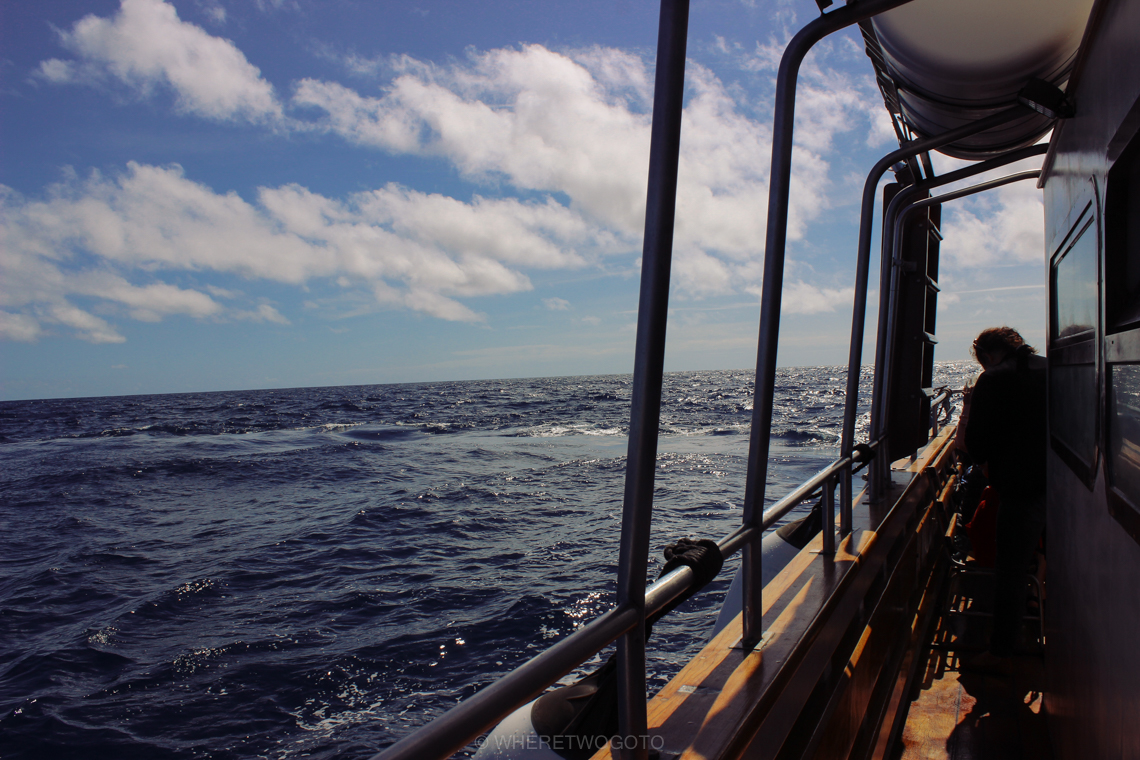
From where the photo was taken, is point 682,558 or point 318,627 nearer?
point 682,558

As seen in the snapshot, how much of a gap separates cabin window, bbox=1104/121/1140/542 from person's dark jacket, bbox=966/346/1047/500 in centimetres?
154

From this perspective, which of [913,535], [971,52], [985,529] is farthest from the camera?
[913,535]

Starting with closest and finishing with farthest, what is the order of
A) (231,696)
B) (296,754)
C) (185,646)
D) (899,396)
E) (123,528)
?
(899,396)
(296,754)
(231,696)
(185,646)
(123,528)

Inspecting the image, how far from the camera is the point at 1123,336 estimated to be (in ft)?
3.16

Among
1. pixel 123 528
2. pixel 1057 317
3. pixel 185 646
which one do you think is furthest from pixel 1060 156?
pixel 123 528

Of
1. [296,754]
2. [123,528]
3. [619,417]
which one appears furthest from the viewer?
[619,417]

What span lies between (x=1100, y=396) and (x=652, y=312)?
2.84ft

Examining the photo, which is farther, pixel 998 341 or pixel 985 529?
pixel 985 529

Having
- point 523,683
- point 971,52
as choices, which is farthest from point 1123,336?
point 971,52

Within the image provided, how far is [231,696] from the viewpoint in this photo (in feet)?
17.2

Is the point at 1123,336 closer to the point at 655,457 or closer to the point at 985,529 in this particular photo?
the point at 655,457

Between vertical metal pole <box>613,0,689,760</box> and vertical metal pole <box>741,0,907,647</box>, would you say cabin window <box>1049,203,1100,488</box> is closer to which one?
vertical metal pole <box>741,0,907,647</box>

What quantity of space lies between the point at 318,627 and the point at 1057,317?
6527mm

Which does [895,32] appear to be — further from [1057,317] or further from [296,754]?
[296,754]
